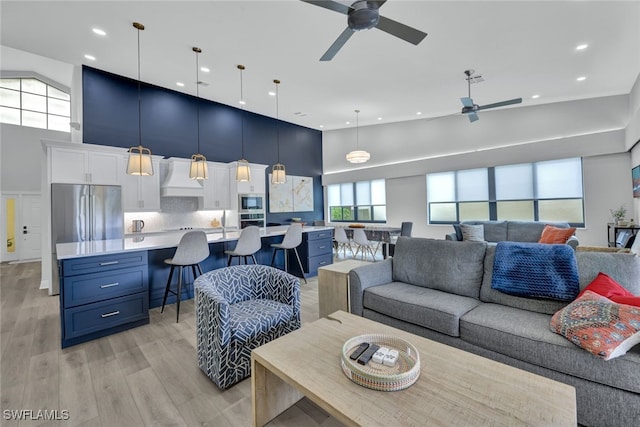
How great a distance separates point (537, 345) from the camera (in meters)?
→ 1.59

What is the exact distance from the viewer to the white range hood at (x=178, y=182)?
5254mm

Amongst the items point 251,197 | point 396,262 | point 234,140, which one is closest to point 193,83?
point 234,140

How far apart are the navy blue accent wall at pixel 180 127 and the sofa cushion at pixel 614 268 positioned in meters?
6.30

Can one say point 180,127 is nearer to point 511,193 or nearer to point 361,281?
point 361,281

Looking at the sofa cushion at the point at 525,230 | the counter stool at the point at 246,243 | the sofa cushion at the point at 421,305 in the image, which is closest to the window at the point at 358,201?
the sofa cushion at the point at 525,230

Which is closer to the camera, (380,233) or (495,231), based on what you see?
(495,231)

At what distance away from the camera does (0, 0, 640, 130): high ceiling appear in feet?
9.53

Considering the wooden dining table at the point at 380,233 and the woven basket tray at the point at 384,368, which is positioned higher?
the wooden dining table at the point at 380,233

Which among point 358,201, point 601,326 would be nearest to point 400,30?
point 601,326

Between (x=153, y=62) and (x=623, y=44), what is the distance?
252 inches

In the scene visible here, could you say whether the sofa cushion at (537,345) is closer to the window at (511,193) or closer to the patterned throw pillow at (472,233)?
the patterned throw pillow at (472,233)

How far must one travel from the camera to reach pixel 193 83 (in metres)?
5.15

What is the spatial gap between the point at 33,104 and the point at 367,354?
10.4 metres

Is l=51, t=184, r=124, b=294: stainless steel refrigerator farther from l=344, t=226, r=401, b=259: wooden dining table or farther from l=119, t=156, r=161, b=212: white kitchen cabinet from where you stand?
l=344, t=226, r=401, b=259: wooden dining table
